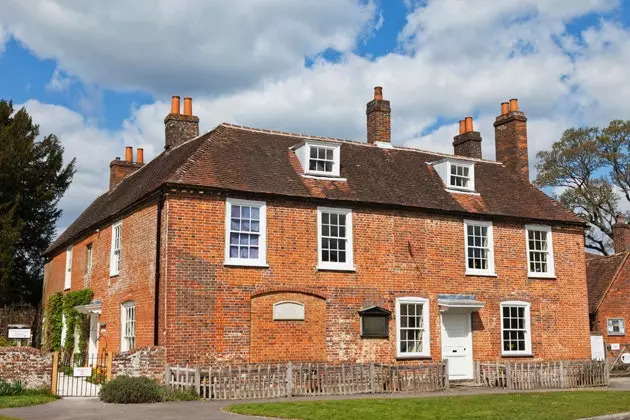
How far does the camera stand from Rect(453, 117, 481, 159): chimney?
30656 mm

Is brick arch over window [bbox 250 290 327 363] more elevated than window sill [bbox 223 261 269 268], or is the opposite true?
window sill [bbox 223 261 269 268]

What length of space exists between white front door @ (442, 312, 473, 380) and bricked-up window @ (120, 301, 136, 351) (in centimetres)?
1028

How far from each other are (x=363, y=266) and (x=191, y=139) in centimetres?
893

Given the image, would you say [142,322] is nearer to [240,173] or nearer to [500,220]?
[240,173]

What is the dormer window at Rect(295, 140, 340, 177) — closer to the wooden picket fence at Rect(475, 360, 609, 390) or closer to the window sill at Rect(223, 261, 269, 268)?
the window sill at Rect(223, 261, 269, 268)

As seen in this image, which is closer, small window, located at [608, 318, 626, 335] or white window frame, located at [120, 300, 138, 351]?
white window frame, located at [120, 300, 138, 351]

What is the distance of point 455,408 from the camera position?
15242 mm

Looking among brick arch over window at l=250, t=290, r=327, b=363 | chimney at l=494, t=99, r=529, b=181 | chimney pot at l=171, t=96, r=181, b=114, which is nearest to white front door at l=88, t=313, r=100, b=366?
Result: brick arch over window at l=250, t=290, r=327, b=363

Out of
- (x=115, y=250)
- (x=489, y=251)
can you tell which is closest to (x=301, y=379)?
(x=115, y=250)

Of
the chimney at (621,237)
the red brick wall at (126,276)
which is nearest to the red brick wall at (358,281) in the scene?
the red brick wall at (126,276)

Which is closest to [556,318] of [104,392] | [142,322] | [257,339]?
[257,339]

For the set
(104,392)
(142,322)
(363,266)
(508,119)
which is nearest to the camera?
(104,392)

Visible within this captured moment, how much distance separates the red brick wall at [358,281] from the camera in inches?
787

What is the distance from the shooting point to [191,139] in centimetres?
2712
